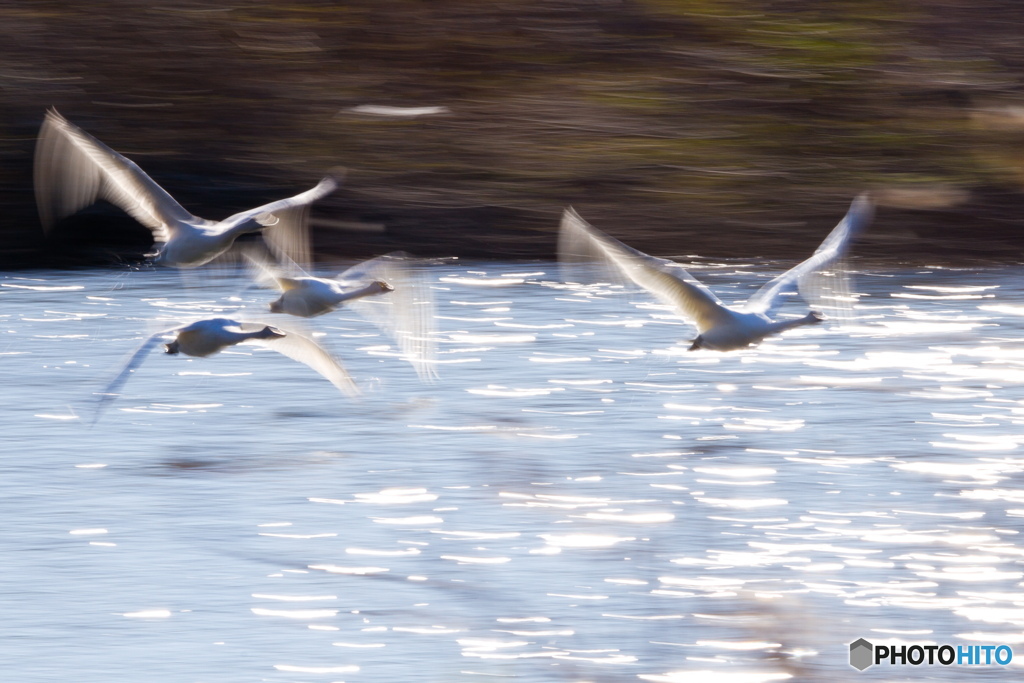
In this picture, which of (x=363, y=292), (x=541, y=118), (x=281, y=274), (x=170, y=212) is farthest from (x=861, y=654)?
(x=541, y=118)

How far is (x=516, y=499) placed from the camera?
8.26m

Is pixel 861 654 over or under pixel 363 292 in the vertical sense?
under

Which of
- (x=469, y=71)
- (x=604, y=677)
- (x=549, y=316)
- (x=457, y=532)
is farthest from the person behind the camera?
(x=469, y=71)

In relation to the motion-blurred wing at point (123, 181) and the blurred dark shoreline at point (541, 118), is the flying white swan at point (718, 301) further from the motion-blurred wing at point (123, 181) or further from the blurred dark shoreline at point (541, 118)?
the blurred dark shoreline at point (541, 118)

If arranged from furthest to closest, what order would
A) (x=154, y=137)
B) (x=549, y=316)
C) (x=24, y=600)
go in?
1. (x=154, y=137)
2. (x=549, y=316)
3. (x=24, y=600)

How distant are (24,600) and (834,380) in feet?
16.2

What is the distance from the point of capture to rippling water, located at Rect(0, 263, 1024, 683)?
6.67 meters

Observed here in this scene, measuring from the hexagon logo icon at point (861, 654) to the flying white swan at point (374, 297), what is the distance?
267 cm

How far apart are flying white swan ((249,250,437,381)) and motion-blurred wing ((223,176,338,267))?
0.71 feet

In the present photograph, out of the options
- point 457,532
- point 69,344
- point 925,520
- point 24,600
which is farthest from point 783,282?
point 69,344

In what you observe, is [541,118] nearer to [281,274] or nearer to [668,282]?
[281,274]

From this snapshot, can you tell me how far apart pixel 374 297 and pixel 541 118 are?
750cm

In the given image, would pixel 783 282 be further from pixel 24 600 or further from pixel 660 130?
pixel 660 130

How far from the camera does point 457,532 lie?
7887mm
